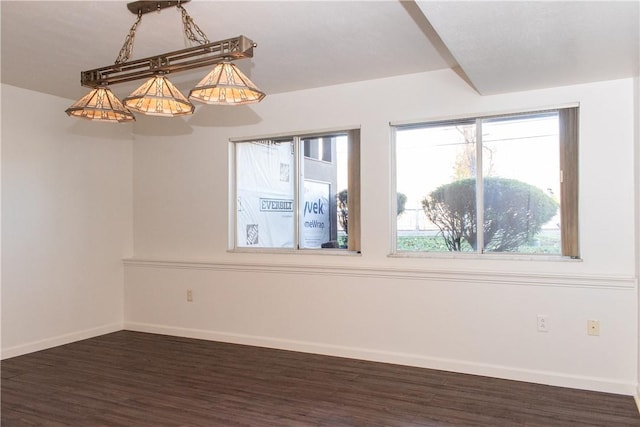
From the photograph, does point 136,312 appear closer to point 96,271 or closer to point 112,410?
point 96,271

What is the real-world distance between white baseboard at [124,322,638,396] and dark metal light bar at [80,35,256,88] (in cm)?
280

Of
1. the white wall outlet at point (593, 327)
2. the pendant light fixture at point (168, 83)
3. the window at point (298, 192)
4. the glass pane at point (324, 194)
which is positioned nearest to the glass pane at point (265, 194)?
the window at point (298, 192)

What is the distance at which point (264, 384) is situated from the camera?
3.62 meters

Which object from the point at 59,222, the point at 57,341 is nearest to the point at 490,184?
the point at 59,222

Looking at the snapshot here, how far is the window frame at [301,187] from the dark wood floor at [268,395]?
1.00m

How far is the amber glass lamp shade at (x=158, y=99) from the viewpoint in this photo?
2523mm

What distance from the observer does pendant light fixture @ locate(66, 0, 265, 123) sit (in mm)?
2418

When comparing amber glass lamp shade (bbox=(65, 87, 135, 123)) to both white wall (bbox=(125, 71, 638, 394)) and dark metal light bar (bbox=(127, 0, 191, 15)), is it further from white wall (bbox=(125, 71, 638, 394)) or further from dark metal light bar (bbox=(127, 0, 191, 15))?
white wall (bbox=(125, 71, 638, 394))

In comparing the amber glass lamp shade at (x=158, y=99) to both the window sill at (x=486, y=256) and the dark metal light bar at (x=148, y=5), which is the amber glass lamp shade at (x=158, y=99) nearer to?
the dark metal light bar at (x=148, y=5)

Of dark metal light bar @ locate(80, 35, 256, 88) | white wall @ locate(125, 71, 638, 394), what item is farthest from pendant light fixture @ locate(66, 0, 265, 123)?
white wall @ locate(125, 71, 638, 394)

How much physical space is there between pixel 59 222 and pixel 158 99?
291 centimetres

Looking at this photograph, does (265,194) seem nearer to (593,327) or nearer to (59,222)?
(59,222)

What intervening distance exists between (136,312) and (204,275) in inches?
41.3

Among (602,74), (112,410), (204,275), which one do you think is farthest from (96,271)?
(602,74)
